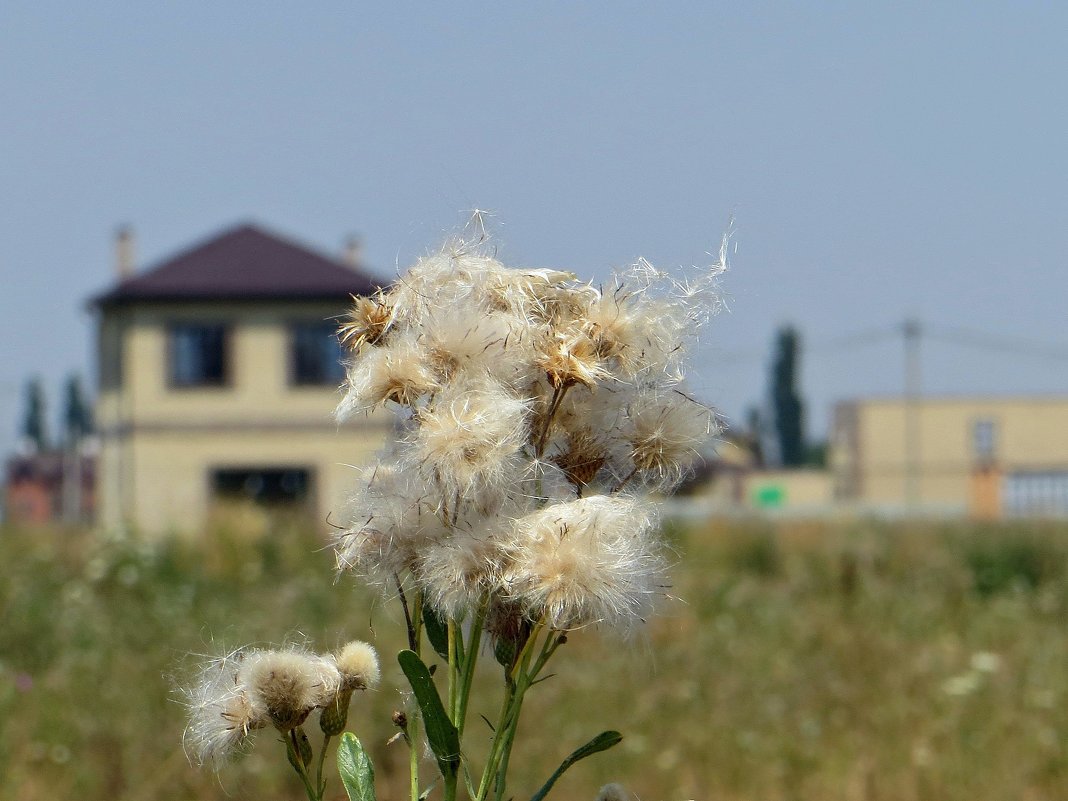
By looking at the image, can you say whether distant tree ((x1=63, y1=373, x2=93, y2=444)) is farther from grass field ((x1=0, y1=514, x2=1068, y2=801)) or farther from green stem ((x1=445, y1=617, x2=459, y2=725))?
green stem ((x1=445, y1=617, x2=459, y2=725))

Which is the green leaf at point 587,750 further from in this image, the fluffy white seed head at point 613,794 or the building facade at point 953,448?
the building facade at point 953,448

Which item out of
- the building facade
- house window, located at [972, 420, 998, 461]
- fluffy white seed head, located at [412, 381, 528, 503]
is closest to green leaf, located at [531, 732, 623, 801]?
fluffy white seed head, located at [412, 381, 528, 503]

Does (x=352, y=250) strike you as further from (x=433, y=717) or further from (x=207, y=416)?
(x=433, y=717)

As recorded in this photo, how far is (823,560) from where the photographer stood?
11836 mm

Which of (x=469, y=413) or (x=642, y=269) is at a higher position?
(x=642, y=269)

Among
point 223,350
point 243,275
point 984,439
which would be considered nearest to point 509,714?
point 223,350

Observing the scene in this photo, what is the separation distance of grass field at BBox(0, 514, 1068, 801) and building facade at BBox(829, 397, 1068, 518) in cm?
3834

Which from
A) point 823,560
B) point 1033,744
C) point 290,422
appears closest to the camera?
point 1033,744

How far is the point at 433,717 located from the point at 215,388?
86.6ft

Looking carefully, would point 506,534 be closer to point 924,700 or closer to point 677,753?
point 677,753

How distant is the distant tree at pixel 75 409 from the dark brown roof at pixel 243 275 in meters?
39.3

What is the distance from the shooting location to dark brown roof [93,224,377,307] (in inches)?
1064

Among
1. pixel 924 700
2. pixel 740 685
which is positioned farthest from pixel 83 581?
pixel 924 700

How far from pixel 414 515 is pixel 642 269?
25 cm
